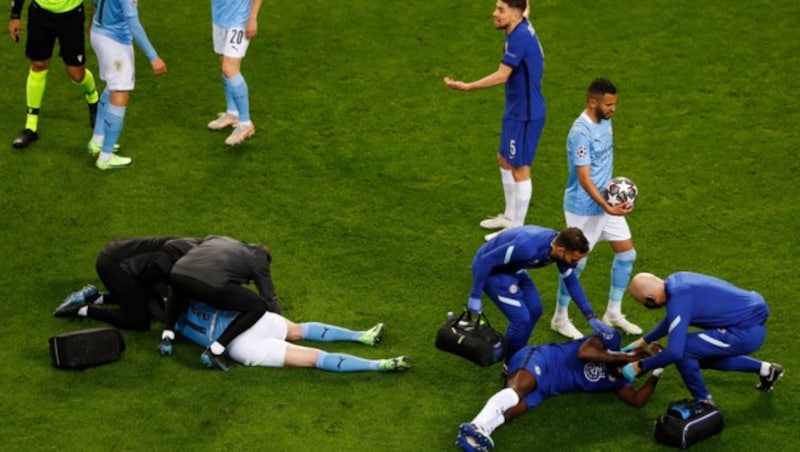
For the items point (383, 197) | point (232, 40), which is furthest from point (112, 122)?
point (383, 197)

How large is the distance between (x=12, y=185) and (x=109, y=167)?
920mm

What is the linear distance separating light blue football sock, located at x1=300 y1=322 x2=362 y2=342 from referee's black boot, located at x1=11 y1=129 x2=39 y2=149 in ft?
14.1

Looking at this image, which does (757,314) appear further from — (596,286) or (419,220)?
(419,220)

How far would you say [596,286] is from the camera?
11.2m

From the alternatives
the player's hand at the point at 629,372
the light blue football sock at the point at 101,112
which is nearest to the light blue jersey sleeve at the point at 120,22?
the light blue football sock at the point at 101,112

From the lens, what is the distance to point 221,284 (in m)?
9.76

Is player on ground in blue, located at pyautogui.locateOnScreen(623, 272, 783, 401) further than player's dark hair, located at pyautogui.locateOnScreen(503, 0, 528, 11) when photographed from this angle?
No

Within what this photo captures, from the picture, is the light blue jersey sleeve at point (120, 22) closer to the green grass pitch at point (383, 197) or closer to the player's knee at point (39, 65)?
the player's knee at point (39, 65)

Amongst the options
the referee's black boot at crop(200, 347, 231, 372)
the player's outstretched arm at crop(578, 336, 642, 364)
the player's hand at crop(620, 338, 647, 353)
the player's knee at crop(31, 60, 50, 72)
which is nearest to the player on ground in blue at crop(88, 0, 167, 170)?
the player's knee at crop(31, 60, 50, 72)

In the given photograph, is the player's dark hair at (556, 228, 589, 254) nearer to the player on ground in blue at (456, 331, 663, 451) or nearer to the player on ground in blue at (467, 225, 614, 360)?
the player on ground in blue at (467, 225, 614, 360)

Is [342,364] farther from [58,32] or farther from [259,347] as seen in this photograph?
[58,32]

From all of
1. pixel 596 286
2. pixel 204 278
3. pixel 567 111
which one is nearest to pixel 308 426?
pixel 204 278

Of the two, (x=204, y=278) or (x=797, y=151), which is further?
(x=797, y=151)

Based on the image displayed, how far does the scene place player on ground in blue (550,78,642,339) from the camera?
10.0 meters
